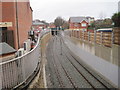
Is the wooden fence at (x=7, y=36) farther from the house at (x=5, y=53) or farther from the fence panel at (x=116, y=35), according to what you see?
the fence panel at (x=116, y=35)

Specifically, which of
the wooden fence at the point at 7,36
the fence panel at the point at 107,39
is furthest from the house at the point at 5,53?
the fence panel at the point at 107,39

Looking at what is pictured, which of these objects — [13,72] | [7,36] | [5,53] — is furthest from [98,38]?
[7,36]

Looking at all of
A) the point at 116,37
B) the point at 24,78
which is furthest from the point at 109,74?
the point at 24,78

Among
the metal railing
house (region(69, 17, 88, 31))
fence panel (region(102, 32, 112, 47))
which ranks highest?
house (region(69, 17, 88, 31))

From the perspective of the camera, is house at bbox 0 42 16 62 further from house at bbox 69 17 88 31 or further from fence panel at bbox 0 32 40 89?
house at bbox 69 17 88 31

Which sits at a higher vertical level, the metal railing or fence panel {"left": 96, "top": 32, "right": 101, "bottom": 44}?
fence panel {"left": 96, "top": 32, "right": 101, "bottom": 44}

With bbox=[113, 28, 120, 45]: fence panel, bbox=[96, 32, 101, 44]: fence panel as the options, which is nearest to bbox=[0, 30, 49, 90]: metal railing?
bbox=[113, 28, 120, 45]: fence panel

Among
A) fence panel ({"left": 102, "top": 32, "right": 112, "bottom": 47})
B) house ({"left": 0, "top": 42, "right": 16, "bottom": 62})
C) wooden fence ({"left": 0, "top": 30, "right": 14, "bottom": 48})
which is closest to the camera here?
house ({"left": 0, "top": 42, "right": 16, "bottom": 62})

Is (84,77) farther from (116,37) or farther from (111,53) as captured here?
(116,37)

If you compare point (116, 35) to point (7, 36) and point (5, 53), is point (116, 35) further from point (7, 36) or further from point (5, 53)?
point (7, 36)

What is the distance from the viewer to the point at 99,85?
28.4ft

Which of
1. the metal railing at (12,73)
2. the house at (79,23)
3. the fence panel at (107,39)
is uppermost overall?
the house at (79,23)

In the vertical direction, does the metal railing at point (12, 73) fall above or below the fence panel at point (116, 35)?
below

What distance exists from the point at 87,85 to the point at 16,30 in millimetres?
8722
